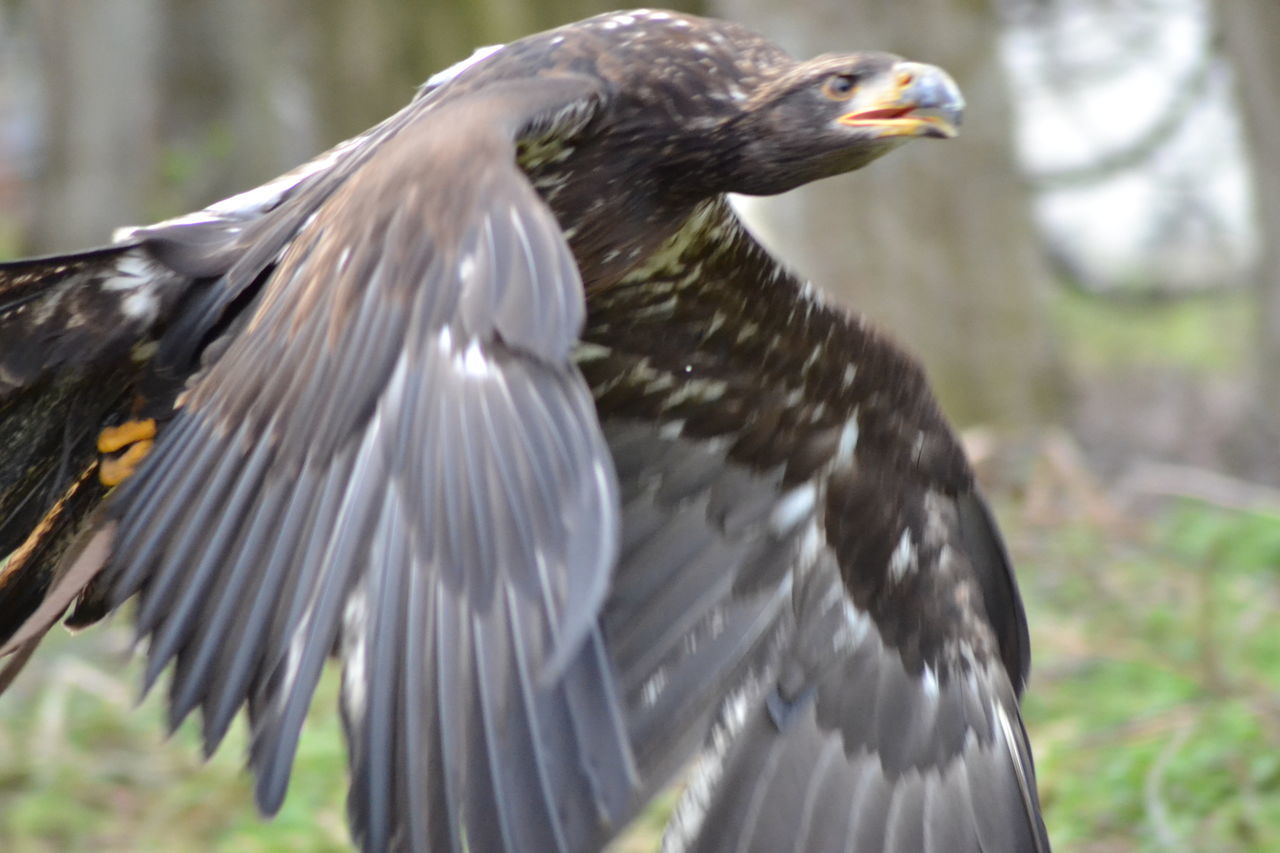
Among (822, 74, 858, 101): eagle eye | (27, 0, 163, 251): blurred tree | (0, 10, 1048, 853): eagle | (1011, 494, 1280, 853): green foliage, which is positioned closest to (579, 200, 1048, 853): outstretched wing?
(0, 10, 1048, 853): eagle

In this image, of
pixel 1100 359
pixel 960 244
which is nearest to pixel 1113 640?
pixel 960 244

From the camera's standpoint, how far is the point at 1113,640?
553 cm

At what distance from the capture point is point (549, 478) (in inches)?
101

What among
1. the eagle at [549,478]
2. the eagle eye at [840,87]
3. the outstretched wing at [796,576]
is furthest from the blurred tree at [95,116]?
the eagle eye at [840,87]

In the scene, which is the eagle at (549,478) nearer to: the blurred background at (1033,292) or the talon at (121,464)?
the talon at (121,464)

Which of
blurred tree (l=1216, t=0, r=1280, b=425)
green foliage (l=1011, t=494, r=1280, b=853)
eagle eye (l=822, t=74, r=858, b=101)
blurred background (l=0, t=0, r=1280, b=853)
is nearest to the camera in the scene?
eagle eye (l=822, t=74, r=858, b=101)

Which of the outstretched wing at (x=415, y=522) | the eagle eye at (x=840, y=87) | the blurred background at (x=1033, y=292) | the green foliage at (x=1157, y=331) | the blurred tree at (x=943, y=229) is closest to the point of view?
the outstretched wing at (x=415, y=522)

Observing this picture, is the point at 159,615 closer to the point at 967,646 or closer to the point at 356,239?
the point at 356,239

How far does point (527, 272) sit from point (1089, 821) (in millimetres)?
2452

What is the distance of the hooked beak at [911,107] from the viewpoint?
11.6ft

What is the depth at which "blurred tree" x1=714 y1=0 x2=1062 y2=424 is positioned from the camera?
7.35 m

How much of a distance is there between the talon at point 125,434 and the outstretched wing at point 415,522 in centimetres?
59

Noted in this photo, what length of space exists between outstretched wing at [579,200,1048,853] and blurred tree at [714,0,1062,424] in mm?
3297

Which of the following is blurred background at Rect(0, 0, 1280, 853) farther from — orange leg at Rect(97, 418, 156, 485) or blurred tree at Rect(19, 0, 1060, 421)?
→ orange leg at Rect(97, 418, 156, 485)
